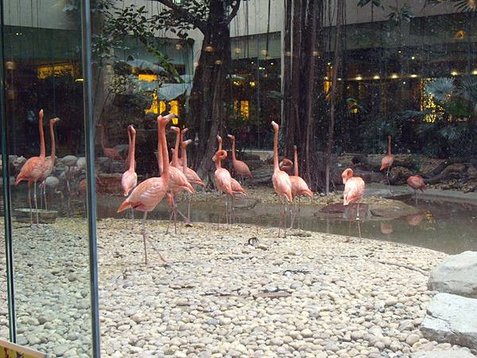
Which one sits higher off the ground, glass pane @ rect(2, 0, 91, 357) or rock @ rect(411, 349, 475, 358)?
glass pane @ rect(2, 0, 91, 357)

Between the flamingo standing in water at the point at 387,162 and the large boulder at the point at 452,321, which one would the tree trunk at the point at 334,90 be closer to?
the flamingo standing in water at the point at 387,162

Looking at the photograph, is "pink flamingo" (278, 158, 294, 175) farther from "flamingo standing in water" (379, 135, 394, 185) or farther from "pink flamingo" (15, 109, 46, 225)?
"pink flamingo" (15, 109, 46, 225)

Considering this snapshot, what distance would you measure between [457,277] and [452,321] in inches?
19.8

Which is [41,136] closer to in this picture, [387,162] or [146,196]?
[146,196]

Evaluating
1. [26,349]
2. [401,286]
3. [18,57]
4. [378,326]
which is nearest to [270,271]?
[401,286]

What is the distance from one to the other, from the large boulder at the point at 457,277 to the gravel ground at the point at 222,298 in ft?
0.26

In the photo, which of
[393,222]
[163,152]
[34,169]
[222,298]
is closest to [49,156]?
[34,169]

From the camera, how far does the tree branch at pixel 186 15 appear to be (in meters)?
6.84

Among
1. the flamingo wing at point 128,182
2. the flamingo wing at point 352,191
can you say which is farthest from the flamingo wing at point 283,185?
the flamingo wing at point 128,182

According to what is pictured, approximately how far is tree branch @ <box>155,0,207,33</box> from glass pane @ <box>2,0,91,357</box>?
208 inches

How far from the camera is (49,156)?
1.62 m

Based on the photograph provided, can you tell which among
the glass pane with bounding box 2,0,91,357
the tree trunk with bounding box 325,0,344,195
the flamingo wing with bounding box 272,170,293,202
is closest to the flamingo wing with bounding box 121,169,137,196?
the flamingo wing with bounding box 272,170,293,202

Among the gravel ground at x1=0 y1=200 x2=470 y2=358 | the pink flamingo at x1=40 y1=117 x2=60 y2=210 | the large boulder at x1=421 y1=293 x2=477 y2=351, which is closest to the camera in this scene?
the gravel ground at x1=0 y1=200 x2=470 y2=358

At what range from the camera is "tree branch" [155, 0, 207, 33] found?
6.84m
